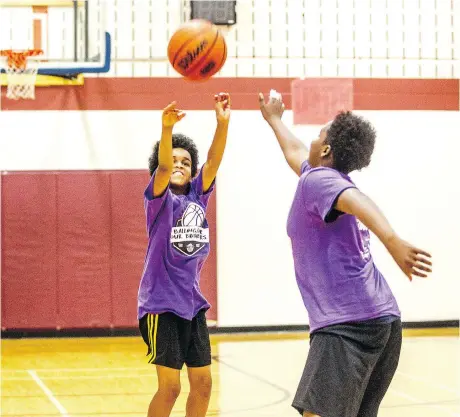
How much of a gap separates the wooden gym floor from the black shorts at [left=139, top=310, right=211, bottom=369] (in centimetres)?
176

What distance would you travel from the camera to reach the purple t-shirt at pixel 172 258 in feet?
14.3

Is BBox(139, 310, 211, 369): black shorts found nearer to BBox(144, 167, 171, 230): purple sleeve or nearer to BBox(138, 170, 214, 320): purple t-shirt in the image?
BBox(138, 170, 214, 320): purple t-shirt

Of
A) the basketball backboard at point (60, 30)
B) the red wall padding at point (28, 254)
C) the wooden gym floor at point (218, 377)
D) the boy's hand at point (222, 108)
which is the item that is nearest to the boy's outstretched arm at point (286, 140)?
the boy's hand at point (222, 108)

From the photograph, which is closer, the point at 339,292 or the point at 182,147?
the point at 339,292

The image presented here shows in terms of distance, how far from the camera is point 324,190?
3.07 m

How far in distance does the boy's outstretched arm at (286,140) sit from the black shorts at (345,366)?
951mm

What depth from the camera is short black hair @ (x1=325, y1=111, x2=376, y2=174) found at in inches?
128

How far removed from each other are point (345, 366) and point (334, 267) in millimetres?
361

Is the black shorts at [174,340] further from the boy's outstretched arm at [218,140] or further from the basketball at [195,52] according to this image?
the basketball at [195,52]

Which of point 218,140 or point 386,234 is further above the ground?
point 218,140

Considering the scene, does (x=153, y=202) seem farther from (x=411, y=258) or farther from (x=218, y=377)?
(x=218, y=377)

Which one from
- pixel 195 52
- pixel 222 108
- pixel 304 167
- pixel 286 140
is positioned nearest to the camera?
pixel 304 167

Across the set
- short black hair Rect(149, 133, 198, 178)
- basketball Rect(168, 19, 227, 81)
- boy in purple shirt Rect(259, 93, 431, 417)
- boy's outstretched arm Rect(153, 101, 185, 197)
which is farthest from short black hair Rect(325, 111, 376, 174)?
basketball Rect(168, 19, 227, 81)

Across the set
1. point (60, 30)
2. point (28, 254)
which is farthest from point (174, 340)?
point (60, 30)
